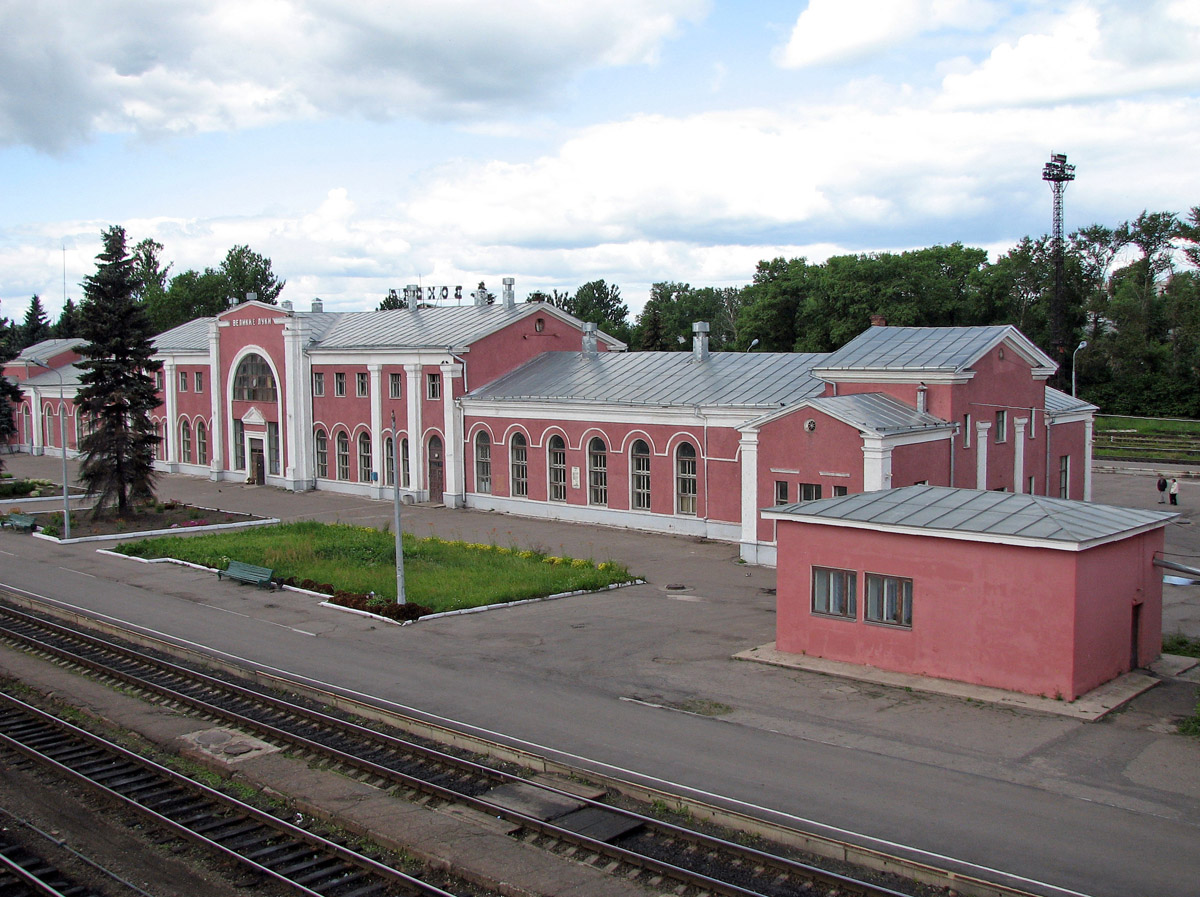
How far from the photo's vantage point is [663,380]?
36625 millimetres

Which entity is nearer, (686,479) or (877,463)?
(877,463)

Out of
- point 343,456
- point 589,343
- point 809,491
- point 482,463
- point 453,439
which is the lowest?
point 343,456

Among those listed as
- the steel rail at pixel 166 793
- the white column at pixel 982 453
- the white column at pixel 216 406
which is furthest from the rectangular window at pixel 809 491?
the white column at pixel 216 406

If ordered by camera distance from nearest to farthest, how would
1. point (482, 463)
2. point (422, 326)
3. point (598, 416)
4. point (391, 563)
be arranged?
1. point (391, 563)
2. point (598, 416)
3. point (482, 463)
4. point (422, 326)

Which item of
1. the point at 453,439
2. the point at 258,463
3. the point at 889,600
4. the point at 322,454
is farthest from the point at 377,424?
the point at 889,600

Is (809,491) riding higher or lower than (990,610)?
higher

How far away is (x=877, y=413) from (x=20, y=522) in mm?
29553

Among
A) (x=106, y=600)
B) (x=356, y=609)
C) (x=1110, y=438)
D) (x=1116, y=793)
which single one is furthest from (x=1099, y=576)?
(x=1110, y=438)

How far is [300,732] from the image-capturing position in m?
15.7

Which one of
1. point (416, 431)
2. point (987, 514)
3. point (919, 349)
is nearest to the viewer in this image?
point (987, 514)

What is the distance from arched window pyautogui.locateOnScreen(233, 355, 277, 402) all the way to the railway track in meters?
31.6

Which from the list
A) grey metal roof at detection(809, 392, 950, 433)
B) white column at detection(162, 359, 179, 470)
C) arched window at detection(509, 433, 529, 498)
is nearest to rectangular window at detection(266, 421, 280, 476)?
white column at detection(162, 359, 179, 470)

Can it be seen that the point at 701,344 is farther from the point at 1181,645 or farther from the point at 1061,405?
the point at 1181,645

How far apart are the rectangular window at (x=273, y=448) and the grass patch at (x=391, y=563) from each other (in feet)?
48.8
